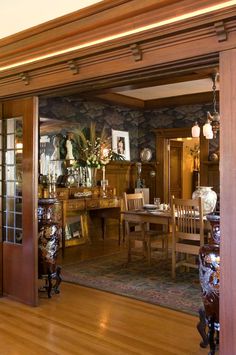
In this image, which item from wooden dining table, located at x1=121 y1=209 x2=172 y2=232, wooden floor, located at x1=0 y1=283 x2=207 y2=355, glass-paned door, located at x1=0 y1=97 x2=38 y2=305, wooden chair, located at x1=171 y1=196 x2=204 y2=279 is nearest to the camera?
wooden floor, located at x1=0 y1=283 x2=207 y2=355

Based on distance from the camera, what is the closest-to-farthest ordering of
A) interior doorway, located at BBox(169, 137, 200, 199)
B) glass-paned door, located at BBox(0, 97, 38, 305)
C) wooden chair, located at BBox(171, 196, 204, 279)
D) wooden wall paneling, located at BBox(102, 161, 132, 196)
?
glass-paned door, located at BBox(0, 97, 38, 305) < wooden chair, located at BBox(171, 196, 204, 279) < wooden wall paneling, located at BBox(102, 161, 132, 196) < interior doorway, located at BBox(169, 137, 200, 199)

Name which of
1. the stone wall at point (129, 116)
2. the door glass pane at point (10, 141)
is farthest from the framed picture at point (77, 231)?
the door glass pane at point (10, 141)

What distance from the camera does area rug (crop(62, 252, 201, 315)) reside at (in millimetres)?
4109

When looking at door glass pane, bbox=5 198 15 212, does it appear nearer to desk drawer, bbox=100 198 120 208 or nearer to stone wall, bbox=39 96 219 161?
stone wall, bbox=39 96 219 161

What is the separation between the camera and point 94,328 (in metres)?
3.33

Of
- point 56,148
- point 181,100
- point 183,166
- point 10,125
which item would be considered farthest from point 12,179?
point 183,166

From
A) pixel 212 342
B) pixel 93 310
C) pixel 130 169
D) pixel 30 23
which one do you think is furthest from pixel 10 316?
pixel 130 169

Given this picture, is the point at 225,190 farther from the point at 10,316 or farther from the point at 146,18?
the point at 10,316

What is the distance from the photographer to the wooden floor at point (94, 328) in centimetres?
295

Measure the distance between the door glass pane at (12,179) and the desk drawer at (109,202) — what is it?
310 centimetres

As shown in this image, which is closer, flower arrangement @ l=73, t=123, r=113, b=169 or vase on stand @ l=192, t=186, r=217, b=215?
vase on stand @ l=192, t=186, r=217, b=215

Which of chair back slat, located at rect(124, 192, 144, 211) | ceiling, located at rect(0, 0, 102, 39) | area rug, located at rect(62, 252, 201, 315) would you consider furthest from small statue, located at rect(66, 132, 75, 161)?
ceiling, located at rect(0, 0, 102, 39)

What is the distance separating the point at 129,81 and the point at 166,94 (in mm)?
4882

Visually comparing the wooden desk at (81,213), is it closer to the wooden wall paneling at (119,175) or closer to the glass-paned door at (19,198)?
the wooden wall paneling at (119,175)
